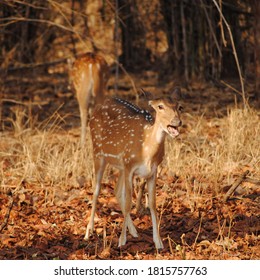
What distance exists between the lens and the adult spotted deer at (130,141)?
6.55m

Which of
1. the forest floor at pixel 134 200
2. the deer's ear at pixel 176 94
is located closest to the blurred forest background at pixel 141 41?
the forest floor at pixel 134 200

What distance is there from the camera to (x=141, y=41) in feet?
57.1

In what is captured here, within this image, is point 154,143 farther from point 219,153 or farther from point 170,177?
point 219,153

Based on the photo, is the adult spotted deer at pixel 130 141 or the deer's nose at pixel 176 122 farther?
the adult spotted deer at pixel 130 141

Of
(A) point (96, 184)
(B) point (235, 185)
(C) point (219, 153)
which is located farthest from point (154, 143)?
(C) point (219, 153)

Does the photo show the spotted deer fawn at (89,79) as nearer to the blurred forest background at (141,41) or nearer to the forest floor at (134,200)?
the forest floor at (134,200)

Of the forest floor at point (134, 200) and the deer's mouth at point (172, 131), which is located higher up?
the deer's mouth at point (172, 131)

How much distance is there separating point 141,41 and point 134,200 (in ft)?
31.1

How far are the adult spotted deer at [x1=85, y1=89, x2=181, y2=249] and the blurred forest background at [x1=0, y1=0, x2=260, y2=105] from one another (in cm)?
609

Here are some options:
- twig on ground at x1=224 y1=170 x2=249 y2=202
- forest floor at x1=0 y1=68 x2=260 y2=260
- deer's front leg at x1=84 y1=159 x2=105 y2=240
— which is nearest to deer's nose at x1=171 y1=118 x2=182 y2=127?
forest floor at x1=0 y1=68 x2=260 y2=260

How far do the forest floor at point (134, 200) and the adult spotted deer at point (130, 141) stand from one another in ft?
1.05

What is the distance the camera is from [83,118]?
11.7 metres
